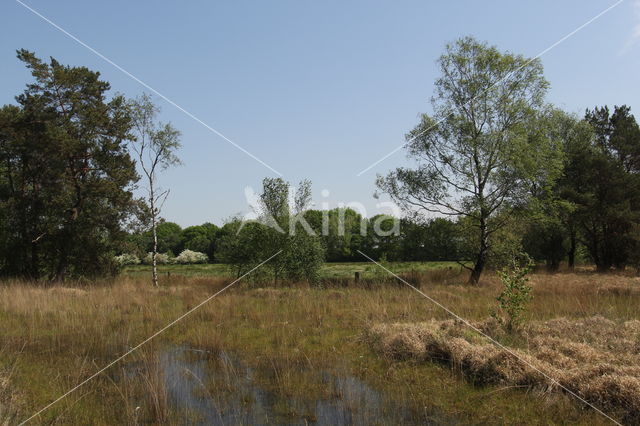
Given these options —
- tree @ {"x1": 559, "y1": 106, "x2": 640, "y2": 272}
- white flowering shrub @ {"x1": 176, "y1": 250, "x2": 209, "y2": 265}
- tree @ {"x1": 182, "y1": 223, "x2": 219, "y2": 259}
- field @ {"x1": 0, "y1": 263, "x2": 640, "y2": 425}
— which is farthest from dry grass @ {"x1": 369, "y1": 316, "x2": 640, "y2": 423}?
tree @ {"x1": 182, "y1": 223, "x2": 219, "y2": 259}

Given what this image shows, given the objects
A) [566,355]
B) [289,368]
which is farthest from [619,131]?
[289,368]

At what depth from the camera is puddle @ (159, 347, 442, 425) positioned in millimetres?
5641

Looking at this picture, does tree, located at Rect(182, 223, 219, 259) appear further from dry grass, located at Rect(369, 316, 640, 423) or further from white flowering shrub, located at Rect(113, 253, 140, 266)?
dry grass, located at Rect(369, 316, 640, 423)

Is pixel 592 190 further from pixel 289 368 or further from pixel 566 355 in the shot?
pixel 289 368

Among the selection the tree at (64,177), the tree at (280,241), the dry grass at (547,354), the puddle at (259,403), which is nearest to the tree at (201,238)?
the tree at (64,177)

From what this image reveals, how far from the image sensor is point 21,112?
76.8ft

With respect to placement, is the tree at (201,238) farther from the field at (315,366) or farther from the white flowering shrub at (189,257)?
the field at (315,366)

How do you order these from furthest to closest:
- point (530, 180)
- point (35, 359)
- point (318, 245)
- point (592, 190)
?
point (592, 190) < point (318, 245) < point (530, 180) < point (35, 359)

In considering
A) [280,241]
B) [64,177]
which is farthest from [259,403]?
[64,177]

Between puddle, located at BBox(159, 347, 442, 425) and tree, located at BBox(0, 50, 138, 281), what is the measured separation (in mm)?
18806

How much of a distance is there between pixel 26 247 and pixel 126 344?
19677 millimetres

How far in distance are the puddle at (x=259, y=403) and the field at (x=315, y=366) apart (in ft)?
0.10

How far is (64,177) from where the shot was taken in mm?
22953

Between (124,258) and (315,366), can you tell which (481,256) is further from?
(124,258)
